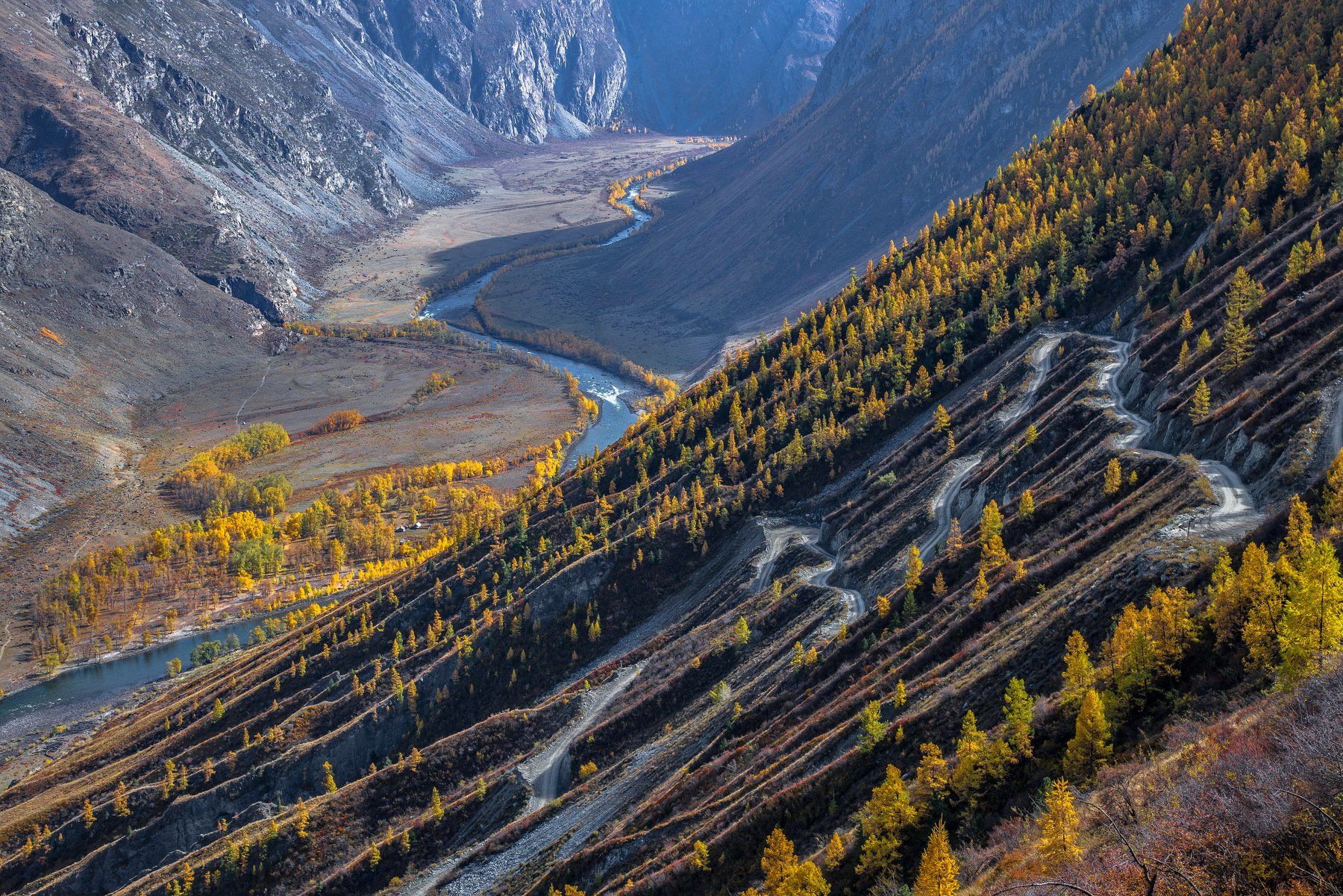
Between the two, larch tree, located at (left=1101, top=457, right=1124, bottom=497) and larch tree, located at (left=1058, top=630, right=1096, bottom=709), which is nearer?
larch tree, located at (left=1058, top=630, right=1096, bottom=709)

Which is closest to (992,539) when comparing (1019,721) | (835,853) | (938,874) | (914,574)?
(914,574)

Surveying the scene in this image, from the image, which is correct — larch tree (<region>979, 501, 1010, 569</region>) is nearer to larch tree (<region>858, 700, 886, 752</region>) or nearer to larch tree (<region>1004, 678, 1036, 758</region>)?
larch tree (<region>858, 700, 886, 752</region>)

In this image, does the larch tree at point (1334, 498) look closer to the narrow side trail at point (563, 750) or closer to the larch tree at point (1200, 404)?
the larch tree at point (1200, 404)

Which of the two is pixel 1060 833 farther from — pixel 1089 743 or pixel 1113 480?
pixel 1113 480

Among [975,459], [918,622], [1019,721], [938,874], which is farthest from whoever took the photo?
[975,459]

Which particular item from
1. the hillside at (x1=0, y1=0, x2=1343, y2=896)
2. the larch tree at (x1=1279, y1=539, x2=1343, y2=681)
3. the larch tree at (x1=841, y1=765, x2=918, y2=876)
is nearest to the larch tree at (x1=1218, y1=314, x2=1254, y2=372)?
the hillside at (x1=0, y1=0, x2=1343, y2=896)
